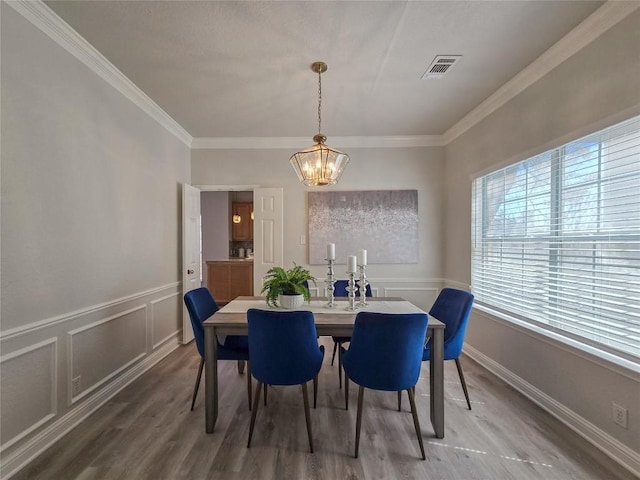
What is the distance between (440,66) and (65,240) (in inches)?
120

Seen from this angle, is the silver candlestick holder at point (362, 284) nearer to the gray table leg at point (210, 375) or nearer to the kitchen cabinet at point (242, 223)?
the gray table leg at point (210, 375)

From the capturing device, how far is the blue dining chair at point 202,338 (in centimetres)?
216

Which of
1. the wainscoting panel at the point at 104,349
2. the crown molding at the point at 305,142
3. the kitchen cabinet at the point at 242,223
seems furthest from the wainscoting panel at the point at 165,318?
the kitchen cabinet at the point at 242,223

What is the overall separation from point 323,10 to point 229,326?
6.89 ft

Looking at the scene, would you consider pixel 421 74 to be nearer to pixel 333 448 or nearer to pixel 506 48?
pixel 506 48

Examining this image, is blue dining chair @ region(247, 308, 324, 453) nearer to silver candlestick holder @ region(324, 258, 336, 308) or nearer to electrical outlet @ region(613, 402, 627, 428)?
silver candlestick holder @ region(324, 258, 336, 308)

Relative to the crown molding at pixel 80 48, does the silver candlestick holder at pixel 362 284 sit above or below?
below

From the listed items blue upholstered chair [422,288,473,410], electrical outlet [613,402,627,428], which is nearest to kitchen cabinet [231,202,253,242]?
blue upholstered chair [422,288,473,410]

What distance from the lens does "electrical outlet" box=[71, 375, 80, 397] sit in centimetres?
206

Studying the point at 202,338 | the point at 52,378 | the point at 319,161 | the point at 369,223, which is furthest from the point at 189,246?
the point at 369,223

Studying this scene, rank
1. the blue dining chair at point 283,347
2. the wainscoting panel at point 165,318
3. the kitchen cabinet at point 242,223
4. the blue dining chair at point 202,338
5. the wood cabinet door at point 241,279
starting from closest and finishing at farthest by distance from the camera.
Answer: the blue dining chair at point 283,347
the blue dining chair at point 202,338
the wainscoting panel at point 165,318
the wood cabinet door at point 241,279
the kitchen cabinet at point 242,223

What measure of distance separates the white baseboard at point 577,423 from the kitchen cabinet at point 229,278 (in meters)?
4.56

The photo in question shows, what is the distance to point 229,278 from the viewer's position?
6.13 m

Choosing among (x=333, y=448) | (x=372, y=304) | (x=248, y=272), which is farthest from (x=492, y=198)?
(x=248, y=272)
